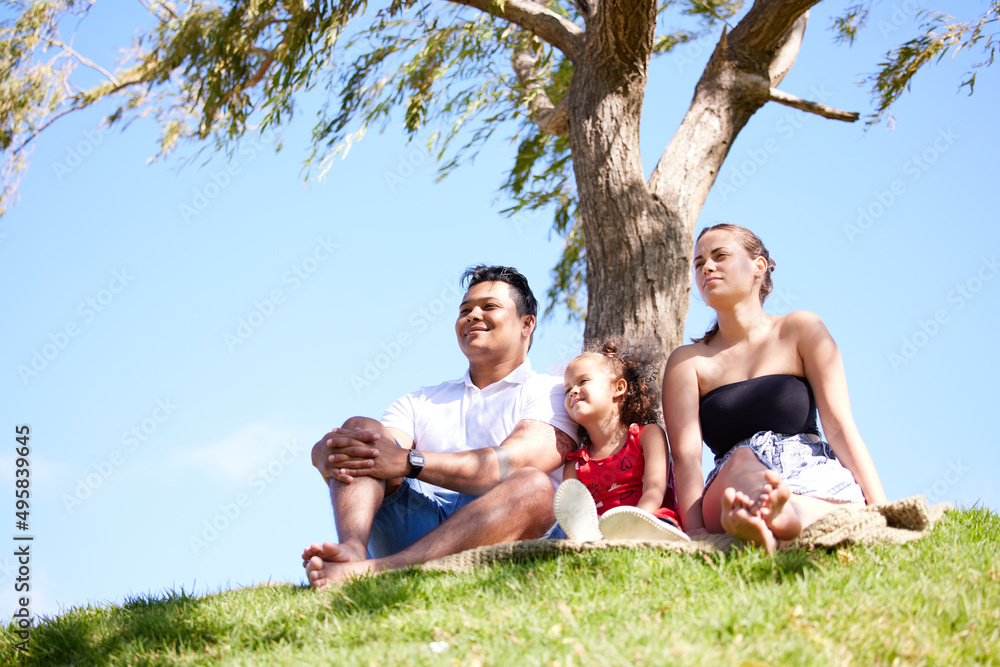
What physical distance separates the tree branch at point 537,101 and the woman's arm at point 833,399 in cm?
253

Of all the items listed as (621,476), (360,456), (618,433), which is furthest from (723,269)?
(360,456)

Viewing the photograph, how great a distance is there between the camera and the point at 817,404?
3.12 m

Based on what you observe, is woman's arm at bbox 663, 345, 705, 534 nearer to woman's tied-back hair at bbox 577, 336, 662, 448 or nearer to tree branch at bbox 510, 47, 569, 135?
woman's tied-back hair at bbox 577, 336, 662, 448

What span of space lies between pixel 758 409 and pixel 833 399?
0.90 ft

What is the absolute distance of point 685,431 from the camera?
3193mm

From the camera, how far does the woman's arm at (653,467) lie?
3.12 meters

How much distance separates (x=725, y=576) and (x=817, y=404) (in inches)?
39.1

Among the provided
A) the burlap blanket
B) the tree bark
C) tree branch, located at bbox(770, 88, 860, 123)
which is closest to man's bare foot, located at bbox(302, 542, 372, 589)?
the burlap blanket

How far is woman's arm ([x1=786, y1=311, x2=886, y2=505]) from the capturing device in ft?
9.69

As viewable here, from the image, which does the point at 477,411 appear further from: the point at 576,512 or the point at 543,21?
the point at 543,21

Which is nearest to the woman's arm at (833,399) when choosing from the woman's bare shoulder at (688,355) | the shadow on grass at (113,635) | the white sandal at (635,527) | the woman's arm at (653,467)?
the woman's bare shoulder at (688,355)

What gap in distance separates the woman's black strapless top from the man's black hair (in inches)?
45.0

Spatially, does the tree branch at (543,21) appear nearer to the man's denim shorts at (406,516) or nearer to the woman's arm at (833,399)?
the woman's arm at (833,399)

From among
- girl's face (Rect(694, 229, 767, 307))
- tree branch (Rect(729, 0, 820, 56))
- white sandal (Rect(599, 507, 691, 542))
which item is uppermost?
tree branch (Rect(729, 0, 820, 56))
